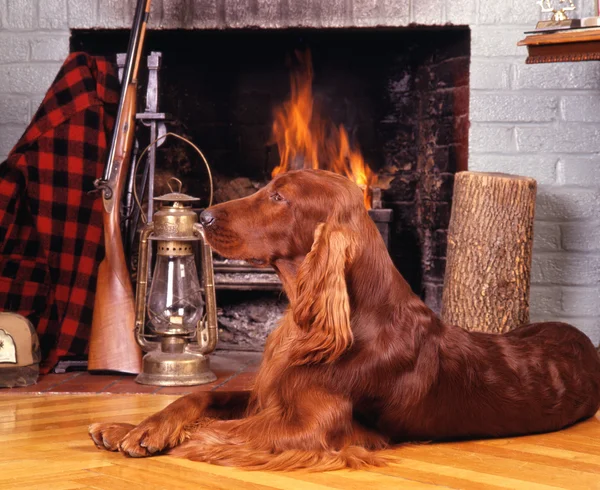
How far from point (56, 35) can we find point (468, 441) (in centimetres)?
212

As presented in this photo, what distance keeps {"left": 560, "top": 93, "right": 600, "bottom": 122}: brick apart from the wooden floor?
133 centimetres

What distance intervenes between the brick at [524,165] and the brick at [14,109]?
1.63 meters

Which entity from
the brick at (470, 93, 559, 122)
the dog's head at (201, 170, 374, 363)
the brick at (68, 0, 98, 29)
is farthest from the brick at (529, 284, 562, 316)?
the brick at (68, 0, 98, 29)

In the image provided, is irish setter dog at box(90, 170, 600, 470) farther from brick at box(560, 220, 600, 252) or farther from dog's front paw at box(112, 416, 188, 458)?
brick at box(560, 220, 600, 252)

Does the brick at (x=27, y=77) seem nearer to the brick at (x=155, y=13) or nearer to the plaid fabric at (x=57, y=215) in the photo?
the plaid fabric at (x=57, y=215)

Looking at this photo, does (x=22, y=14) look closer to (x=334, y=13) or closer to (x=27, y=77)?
(x=27, y=77)

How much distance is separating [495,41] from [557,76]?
0.81 ft

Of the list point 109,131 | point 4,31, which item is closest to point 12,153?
point 109,131

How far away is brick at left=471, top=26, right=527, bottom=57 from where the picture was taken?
123 inches

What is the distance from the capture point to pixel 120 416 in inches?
88.5

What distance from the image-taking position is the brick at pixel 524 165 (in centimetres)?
314

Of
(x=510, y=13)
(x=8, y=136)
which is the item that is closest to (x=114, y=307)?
(x=8, y=136)

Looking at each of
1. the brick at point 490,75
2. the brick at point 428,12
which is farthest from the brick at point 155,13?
the brick at point 490,75

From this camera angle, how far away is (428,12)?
311 centimetres
